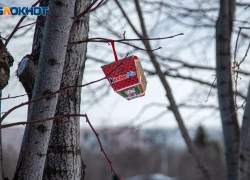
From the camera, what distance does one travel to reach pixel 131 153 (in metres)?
30.9

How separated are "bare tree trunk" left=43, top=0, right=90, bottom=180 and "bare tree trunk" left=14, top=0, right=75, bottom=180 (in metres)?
0.44

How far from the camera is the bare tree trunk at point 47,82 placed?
2.44m

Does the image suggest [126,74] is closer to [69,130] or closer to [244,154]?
[69,130]

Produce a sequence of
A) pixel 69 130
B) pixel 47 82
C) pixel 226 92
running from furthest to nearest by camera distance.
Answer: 1. pixel 226 92
2. pixel 69 130
3. pixel 47 82

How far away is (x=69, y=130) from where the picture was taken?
298 centimetres

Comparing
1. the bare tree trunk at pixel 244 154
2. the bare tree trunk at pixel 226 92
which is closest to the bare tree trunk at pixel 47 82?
the bare tree trunk at pixel 244 154

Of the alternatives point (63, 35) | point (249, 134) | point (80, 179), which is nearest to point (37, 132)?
point (63, 35)

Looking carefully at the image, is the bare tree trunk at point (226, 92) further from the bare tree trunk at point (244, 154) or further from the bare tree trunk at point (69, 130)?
the bare tree trunk at point (69, 130)

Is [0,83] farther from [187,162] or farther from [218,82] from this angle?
[187,162]

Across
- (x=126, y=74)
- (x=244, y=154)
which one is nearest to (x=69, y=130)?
(x=126, y=74)

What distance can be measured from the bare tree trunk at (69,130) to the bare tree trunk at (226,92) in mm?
2269

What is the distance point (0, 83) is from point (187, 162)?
33.1 m

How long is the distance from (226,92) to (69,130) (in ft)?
8.05

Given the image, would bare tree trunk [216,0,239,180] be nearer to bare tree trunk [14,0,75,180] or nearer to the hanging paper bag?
the hanging paper bag
